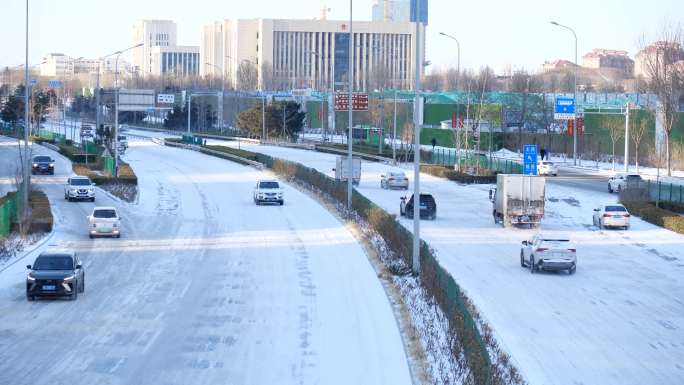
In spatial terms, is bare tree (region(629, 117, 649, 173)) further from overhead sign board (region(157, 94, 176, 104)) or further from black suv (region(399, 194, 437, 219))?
overhead sign board (region(157, 94, 176, 104))

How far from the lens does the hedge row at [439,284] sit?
1879 centimetres

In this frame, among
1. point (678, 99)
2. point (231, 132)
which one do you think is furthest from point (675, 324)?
point (231, 132)

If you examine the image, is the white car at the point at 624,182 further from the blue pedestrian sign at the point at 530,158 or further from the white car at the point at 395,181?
the white car at the point at 395,181

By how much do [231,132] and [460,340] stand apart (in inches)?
5084

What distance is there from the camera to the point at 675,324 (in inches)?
1134

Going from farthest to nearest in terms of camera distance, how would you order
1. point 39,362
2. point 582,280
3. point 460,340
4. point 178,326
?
1. point 582,280
2. point 178,326
3. point 39,362
4. point 460,340

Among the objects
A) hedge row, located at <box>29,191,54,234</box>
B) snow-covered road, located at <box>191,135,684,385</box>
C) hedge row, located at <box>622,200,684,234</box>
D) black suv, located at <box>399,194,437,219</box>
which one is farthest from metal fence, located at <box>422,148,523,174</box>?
hedge row, located at <box>29,191,54,234</box>

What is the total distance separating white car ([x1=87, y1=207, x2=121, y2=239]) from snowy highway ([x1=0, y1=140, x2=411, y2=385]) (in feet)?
1.66

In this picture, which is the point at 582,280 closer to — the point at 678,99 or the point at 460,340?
the point at 460,340

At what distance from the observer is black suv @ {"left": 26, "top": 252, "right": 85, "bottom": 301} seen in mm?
30781

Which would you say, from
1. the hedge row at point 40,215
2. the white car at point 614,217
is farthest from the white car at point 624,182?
the hedge row at point 40,215

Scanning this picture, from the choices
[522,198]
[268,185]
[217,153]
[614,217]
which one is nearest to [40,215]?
[268,185]

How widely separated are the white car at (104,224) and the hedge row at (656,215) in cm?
2484

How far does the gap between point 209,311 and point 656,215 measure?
28.9m
